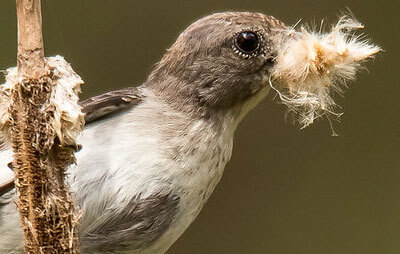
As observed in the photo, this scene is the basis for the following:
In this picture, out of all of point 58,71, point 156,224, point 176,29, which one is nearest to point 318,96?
point 156,224

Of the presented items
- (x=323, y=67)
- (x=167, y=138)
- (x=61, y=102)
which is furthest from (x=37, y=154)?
(x=323, y=67)

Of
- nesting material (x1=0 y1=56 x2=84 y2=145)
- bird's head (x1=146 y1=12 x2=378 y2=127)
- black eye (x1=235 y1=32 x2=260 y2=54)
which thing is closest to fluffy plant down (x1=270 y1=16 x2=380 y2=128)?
bird's head (x1=146 y1=12 x2=378 y2=127)

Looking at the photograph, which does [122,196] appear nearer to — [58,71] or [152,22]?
[58,71]

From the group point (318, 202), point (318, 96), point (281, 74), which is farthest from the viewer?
point (318, 202)

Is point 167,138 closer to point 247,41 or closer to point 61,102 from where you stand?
point 247,41

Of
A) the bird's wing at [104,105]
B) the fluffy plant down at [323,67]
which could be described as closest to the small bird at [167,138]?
the bird's wing at [104,105]

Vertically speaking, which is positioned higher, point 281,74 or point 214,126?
point 281,74
